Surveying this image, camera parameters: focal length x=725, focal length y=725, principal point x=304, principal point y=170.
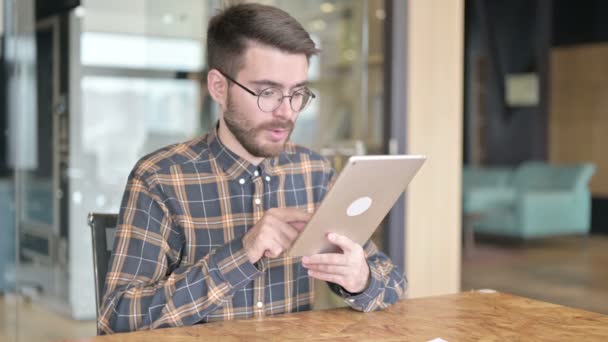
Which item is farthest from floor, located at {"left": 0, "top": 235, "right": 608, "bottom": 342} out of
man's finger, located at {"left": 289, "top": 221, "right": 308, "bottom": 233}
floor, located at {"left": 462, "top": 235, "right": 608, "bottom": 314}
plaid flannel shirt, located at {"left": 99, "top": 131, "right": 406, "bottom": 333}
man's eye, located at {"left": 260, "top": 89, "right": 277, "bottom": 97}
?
man's finger, located at {"left": 289, "top": 221, "right": 308, "bottom": 233}

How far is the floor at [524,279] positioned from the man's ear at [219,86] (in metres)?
1.86

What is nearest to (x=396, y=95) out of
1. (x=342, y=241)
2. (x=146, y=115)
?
(x=146, y=115)

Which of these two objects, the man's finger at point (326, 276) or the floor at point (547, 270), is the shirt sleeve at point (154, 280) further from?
the floor at point (547, 270)

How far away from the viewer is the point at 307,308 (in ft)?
5.73

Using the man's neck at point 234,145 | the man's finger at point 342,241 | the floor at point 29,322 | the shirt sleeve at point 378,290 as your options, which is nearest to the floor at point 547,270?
the floor at point 29,322

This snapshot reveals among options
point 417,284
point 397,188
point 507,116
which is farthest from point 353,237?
point 507,116

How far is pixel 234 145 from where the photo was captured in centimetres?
169

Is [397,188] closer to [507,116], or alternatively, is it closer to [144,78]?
[144,78]

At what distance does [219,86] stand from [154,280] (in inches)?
18.5

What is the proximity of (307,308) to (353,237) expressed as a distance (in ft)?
1.28

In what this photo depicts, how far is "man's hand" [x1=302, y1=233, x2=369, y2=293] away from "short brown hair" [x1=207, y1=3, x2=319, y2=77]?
18.0 inches

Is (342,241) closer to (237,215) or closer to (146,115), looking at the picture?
(237,215)

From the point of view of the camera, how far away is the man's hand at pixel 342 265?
137cm

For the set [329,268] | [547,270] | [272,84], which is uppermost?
[272,84]
